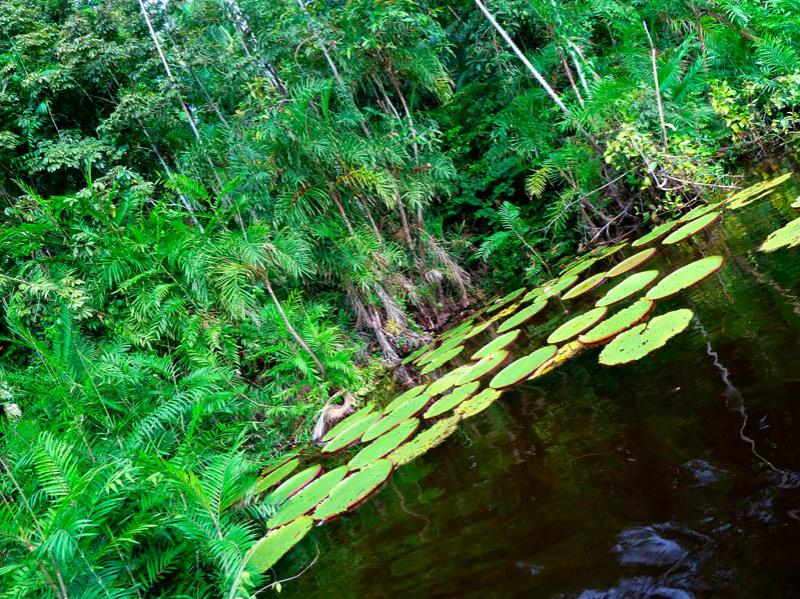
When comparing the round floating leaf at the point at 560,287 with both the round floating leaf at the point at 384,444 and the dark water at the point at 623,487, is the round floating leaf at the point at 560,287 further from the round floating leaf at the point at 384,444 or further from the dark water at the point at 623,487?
the round floating leaf at the point at 384,444

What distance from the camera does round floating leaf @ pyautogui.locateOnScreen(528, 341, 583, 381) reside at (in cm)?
277

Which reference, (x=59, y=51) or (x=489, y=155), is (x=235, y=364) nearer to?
(x=489, y=155)

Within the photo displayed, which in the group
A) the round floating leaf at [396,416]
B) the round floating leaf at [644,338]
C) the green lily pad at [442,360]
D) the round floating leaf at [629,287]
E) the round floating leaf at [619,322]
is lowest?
the green lily pad at [442,360]

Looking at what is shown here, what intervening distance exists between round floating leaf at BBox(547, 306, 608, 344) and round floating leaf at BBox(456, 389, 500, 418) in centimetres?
61

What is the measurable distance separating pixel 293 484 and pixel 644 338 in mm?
2376

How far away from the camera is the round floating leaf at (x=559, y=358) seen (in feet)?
9.08

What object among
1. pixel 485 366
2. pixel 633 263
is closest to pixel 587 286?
pixel 633 263

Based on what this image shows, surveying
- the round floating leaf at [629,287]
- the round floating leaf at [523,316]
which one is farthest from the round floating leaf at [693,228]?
the round floating leaf at [523,316]

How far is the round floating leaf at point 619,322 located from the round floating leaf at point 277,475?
7.94 feet

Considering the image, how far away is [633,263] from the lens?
12.9 ft

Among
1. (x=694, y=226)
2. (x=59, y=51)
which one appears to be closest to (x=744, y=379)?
(x=694, y=226)

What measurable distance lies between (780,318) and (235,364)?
4744 mm

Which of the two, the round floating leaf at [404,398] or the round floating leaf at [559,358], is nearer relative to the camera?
the round floating leaf at [559,358]

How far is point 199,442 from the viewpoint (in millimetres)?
2840
